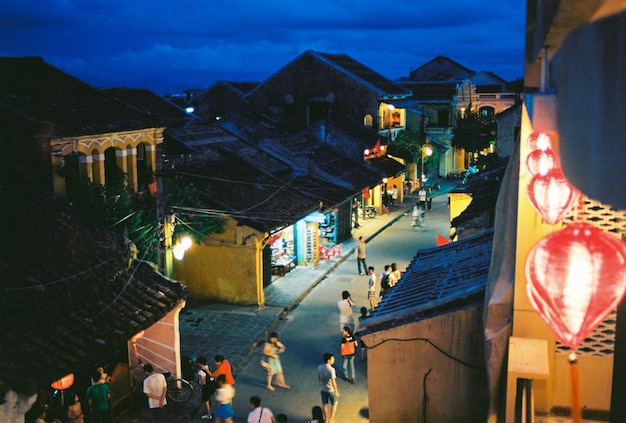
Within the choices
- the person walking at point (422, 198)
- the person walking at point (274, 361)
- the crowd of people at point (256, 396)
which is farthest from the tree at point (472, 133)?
the crowd of people at point (256, 396)

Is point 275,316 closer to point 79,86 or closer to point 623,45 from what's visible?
point 79,86

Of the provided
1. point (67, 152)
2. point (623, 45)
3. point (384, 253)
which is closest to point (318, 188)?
point (384, 253)

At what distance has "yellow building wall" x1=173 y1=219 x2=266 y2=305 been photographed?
20734mm

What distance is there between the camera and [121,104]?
692 inches

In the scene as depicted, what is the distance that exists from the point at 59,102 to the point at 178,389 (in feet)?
26.4

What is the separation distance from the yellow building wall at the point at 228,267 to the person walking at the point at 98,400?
9211mm

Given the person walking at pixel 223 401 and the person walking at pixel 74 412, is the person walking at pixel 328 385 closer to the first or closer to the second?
the person walking at pixel 223 401

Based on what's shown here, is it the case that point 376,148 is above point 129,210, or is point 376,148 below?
above

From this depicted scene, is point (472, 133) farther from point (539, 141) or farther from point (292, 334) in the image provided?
point (539, 141)

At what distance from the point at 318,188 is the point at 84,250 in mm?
16448

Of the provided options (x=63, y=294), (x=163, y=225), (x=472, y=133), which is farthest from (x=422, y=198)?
(x=63, y=294)

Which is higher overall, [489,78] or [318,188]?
[489,78]

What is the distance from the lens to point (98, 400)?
11.8 metres

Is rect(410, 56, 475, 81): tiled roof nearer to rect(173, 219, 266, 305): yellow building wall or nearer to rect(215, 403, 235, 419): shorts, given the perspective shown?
rect(173, 219, 266, 305): yellow building wall
